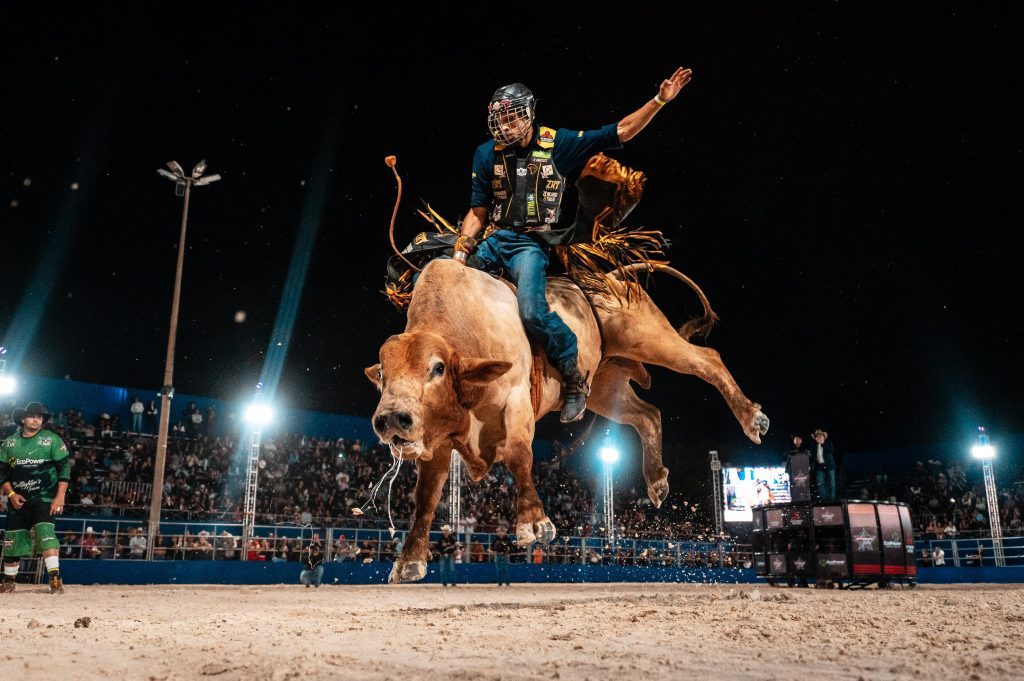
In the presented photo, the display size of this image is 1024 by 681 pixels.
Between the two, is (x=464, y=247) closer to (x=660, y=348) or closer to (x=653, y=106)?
(x=653, y=106)

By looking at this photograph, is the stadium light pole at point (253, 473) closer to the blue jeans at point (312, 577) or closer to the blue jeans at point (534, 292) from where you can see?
the blue jeans at point (312, 577)

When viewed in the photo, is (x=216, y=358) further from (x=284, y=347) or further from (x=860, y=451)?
(x=860, y=451)

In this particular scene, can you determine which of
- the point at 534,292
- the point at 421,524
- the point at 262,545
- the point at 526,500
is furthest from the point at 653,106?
the point at 262,545

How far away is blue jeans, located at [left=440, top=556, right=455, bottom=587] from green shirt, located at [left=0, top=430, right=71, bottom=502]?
902cm

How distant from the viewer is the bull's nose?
4.09 m

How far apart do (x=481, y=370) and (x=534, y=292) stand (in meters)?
1.09

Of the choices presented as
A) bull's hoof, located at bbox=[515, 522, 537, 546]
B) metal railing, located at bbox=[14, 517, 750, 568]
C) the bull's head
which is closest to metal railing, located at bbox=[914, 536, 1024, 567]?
metal railing, located at bbox=[14, 517, 750, 568]

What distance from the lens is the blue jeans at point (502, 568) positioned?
55.1ft

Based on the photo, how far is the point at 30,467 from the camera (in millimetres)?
8211

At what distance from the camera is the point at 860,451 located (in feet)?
107

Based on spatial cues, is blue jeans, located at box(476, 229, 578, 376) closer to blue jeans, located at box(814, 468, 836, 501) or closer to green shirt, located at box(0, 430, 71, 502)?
green shirt, located at box(0, 430, 71, 502)

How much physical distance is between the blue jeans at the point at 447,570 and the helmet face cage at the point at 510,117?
1195 centimetres

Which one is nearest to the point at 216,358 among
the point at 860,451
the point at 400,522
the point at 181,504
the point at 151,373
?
the point at 151,373

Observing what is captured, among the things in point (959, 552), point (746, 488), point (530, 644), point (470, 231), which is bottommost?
point (959, 552)
